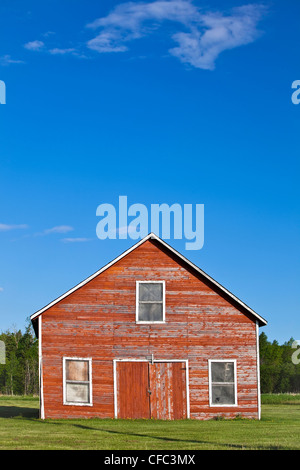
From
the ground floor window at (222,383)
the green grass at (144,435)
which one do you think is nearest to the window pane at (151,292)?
the ground floor window at (222,383)

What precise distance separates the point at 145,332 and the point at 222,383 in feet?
13.0

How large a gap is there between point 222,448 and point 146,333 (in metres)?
12.1

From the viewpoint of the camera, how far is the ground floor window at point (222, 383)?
1077 inches

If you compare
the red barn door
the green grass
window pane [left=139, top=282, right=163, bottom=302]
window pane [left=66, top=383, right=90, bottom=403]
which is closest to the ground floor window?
the red barn door

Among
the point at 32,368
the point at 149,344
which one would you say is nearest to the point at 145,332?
the point at 149,344

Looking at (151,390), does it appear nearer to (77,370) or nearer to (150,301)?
(77,370)

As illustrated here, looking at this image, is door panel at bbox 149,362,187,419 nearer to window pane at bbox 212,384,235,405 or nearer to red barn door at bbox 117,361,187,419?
red barn door at bbox 117,361,187,419

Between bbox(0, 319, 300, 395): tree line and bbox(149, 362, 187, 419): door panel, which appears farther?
bbox(0, 319, 300, 395): tree line

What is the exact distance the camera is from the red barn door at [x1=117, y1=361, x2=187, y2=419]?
88.5ft

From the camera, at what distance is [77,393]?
89.0 feet

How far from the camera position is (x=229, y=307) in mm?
27906

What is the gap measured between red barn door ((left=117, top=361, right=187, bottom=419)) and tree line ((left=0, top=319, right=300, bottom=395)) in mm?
49711

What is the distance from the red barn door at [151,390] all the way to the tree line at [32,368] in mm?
49711

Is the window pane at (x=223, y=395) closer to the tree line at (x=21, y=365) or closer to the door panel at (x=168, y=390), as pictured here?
the door panel at (x=168, y=390)
